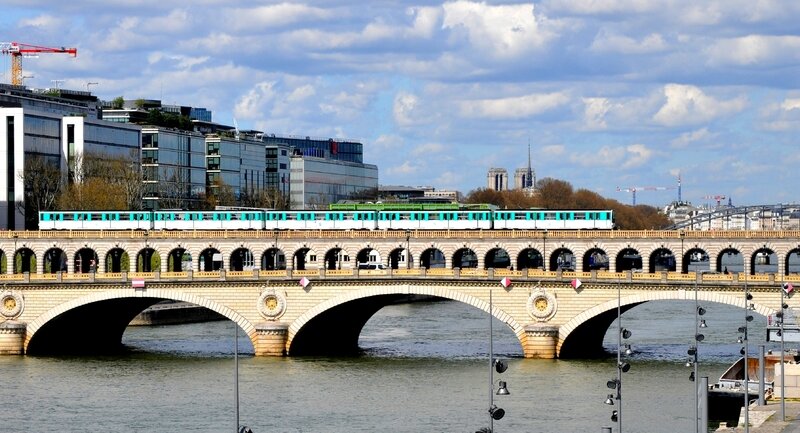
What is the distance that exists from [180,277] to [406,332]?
2350cm

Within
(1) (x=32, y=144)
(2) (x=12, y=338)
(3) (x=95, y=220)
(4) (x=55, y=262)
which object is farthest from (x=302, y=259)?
(1) (x=32, y=144)

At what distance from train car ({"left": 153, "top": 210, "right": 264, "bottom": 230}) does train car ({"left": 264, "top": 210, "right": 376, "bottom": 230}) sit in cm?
119

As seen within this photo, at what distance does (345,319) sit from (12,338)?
23.1 m

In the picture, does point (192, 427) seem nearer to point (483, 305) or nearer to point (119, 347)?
point (483, 305)

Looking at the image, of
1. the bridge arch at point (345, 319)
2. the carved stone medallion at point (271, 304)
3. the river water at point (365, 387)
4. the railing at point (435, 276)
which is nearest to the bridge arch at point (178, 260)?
the river water at point (365, 387)

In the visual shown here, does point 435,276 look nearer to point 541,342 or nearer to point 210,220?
point 541,342

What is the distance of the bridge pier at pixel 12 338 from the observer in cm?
12062

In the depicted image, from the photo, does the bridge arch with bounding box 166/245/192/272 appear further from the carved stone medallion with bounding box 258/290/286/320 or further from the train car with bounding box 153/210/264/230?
the carved stone medallion with bounding box 258/290/286/320

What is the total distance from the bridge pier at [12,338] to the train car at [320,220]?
2683cm

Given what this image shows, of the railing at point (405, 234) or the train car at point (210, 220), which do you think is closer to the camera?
the railing at point (405, 234)

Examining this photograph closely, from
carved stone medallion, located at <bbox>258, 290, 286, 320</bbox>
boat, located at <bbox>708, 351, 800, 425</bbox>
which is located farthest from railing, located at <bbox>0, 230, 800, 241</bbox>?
boat, located at <bbox>708, 351, 800, 425</bbox>

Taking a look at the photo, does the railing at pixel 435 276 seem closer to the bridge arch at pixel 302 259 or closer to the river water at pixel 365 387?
the river water at pixel 365 387

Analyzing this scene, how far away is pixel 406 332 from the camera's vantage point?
137250 millimetres

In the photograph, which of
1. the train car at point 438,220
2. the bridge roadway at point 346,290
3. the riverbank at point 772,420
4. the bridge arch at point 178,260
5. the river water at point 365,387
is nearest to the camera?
the riverbank at point 772,420
